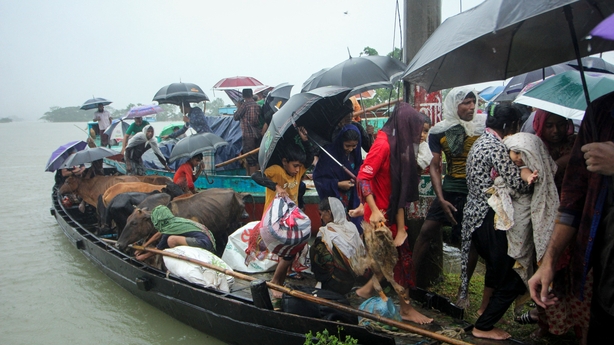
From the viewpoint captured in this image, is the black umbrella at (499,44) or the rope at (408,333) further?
the rope at (408,333)

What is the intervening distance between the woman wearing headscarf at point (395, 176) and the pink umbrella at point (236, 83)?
22.7 ft

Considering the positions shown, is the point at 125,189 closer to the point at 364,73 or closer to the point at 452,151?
the point at 364,73

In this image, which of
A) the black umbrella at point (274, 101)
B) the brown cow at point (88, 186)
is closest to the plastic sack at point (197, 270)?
the black umbrella at point (274, 101)

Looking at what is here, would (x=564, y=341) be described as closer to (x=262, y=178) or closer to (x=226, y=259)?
(x=262, y=178)

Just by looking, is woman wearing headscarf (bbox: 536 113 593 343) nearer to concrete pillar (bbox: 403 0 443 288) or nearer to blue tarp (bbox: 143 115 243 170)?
concrete pillar (bbox: 403 0 443 288)

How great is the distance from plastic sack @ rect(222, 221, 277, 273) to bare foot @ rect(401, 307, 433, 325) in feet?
7.31

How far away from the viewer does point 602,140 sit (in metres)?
2.40

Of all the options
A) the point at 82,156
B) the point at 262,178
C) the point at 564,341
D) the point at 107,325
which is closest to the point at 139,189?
the point at 82,156

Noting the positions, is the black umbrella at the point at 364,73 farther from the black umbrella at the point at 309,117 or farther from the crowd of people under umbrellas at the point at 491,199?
the crowd of people under umbrellas at the point at 491,199

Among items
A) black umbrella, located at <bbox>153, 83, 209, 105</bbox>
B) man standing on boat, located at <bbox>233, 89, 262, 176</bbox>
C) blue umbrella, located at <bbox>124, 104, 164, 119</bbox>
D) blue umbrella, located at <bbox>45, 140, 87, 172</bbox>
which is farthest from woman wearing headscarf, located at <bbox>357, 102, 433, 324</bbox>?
blue umbrella, located at <bbox>124, 104, 164, 119</bbox>

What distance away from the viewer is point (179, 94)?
10.6 metres

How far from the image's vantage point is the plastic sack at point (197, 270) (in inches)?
193

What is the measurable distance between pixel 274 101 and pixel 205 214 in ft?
9.67

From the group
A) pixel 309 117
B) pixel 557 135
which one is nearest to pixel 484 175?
pixel 557 135
